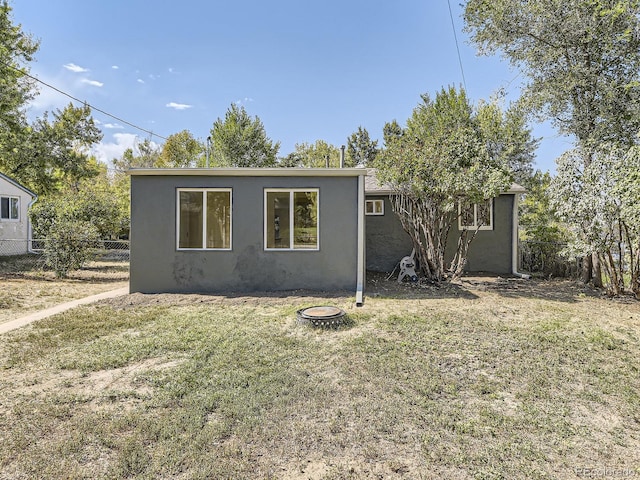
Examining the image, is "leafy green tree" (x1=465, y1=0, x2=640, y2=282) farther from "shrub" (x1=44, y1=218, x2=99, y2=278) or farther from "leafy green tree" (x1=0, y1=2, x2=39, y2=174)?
"leafy green tree" (x1=0, y1=2, x2=39, y2=174)

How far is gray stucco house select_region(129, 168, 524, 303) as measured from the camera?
8.27 m

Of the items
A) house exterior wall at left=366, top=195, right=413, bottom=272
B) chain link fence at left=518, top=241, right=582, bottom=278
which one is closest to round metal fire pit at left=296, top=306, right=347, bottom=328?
house exterior wall at left=366, top=195, right=413, bottom=272

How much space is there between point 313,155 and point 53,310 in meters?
31.3

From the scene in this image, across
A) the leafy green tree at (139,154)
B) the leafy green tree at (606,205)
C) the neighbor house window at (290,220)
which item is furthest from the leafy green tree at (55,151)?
the leafy green tree at (606,205)

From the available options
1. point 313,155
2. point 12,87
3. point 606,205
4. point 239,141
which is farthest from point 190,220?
point 313,155

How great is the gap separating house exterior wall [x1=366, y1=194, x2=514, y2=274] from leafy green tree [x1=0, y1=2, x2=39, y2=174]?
14.9 metres

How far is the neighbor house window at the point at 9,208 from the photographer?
16.4m

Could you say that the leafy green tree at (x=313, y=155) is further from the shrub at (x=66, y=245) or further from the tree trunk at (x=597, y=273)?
the tree trunk at (x=597, y=273)

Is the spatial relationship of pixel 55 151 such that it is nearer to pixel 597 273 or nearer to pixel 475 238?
pixel 475 238

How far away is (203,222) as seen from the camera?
27.6 ft

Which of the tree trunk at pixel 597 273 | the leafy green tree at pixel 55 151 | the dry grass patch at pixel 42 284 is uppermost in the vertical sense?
the leafy green tree at pixel 55 151

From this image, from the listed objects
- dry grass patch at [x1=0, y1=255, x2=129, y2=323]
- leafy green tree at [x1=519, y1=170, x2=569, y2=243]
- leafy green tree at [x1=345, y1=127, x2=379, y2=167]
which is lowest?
dry grass patch at [x1=0, y1=255, x2=129, y2=323]

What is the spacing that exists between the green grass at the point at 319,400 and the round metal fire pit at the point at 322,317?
0.52 ft

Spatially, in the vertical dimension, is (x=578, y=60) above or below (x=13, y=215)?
above
